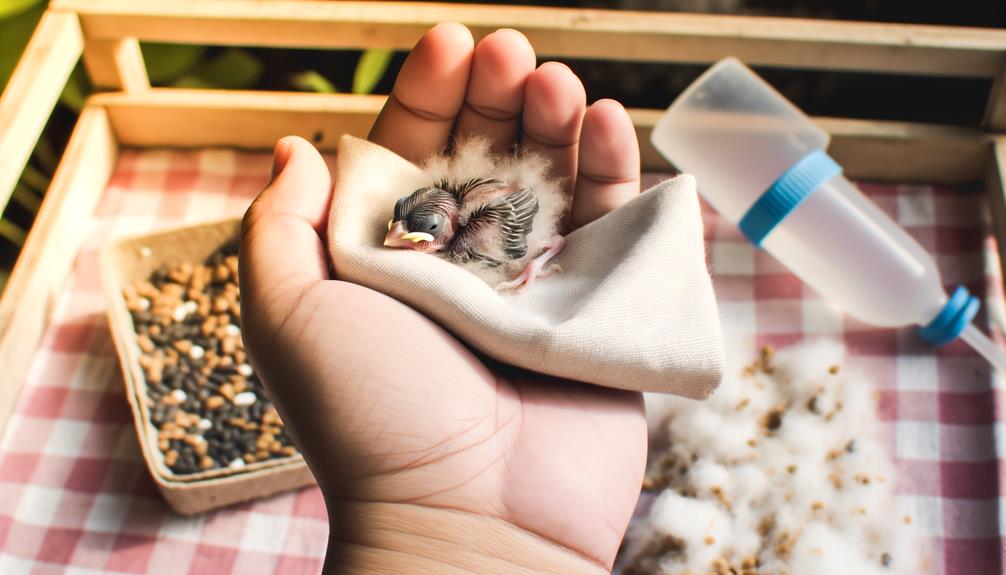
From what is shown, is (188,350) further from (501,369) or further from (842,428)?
(842,428)

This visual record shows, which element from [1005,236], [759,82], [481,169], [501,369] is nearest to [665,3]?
[759,82]

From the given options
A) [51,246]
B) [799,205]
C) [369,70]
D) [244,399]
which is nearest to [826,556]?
[799,205]

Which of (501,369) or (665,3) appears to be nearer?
(501,369)

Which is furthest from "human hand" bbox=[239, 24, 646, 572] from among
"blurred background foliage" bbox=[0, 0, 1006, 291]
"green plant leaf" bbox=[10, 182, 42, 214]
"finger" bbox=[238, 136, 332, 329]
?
"green plant leaf" bbox=[10, 182, 42, 214]

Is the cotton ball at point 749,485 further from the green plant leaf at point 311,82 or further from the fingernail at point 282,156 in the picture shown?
the green plant leaf at point 311,82

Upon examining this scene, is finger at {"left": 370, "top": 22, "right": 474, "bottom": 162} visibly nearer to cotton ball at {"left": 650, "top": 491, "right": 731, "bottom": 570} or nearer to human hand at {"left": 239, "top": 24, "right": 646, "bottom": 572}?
human hand at {"left": 239, "top": 24, "right": 646, "bottom": 572}

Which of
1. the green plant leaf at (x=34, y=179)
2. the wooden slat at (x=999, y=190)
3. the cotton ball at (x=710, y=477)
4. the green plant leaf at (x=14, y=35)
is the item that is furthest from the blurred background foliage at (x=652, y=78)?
the cotton ball at (x=710, y=477)
